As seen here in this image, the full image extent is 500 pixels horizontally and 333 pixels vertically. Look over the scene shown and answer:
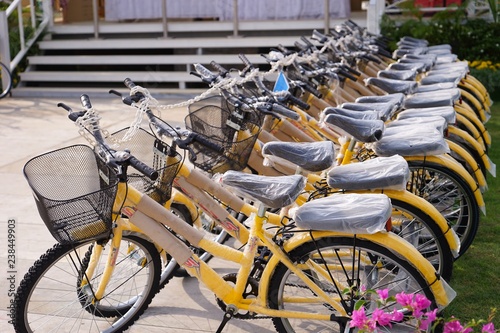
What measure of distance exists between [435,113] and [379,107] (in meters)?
0.47

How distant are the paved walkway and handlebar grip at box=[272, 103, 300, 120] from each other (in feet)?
3.51

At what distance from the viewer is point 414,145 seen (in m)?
4.50

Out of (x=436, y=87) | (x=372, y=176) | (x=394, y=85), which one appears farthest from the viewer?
(x=436, y=87)

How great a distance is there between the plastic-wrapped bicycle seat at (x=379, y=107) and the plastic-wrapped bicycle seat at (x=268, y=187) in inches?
64.6

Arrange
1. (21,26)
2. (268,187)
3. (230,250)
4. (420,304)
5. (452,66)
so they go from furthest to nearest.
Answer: (21,26) → (452,66) → (230,250) → (268,187) → (420,304)

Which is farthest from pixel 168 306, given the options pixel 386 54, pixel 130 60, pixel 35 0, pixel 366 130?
pixel 35 0

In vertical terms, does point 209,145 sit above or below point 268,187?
above

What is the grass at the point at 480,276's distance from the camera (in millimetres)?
4312

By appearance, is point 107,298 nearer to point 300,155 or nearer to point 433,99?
point 300,155

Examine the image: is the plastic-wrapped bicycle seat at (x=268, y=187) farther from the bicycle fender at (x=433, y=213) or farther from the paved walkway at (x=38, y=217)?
the paved walkway at (x=38, y=217)

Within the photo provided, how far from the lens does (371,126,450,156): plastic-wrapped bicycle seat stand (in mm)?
4480

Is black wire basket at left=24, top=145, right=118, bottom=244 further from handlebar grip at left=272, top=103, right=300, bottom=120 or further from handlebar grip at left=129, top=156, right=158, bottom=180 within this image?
handlebar grip at left=272, top=103, right=300, bottom=120

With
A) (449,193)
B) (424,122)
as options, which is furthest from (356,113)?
(449,193)

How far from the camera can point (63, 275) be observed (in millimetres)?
4188
